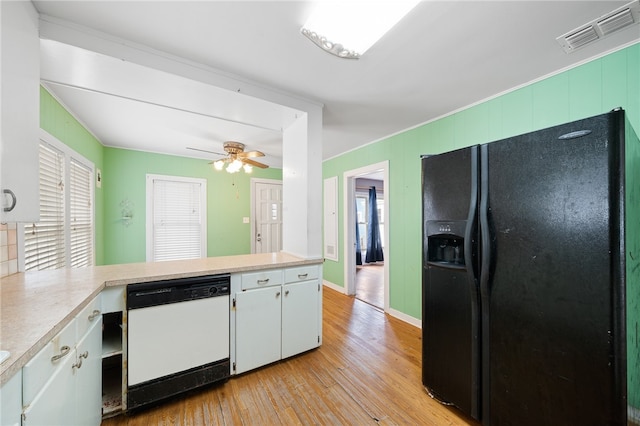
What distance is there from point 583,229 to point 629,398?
0.79 meters

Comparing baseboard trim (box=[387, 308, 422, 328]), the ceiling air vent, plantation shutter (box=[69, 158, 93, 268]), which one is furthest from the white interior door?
the ceiling air vent

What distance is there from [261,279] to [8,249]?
1667mm

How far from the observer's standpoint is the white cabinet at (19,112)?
1.11 metres

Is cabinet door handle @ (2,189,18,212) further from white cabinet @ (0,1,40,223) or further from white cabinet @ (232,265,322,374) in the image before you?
white cabinet @ (232,265,322,374)

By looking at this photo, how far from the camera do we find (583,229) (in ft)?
3.67

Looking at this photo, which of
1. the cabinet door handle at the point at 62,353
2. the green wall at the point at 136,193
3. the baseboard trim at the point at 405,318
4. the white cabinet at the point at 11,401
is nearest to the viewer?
the white cabinet at the point at 11,401

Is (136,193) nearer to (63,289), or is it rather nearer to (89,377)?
(63,289)

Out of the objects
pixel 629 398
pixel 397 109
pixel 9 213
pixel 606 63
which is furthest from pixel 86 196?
pixel 606 63

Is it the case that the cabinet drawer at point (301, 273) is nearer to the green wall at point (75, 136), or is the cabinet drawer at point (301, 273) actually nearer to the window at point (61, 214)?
the window at point (61, 214)

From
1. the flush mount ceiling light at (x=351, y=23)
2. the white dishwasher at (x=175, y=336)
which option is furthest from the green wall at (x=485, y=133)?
the white dishwasher at (x=175, y=336)

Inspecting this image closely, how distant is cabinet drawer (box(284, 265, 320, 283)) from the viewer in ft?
7.35

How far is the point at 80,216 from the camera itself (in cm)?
293

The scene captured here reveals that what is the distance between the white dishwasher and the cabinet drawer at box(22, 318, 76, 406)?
509mm

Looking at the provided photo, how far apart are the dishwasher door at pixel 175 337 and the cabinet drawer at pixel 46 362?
20.3 inches
